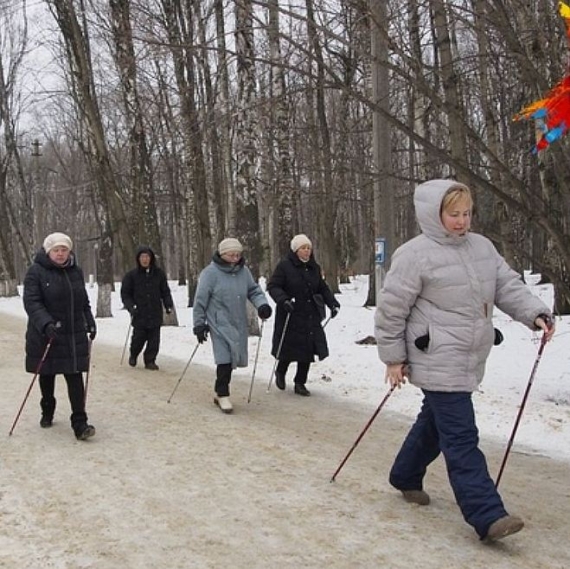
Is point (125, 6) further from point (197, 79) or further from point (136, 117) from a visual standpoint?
point (197, 79)

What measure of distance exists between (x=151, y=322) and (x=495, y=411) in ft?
18.2

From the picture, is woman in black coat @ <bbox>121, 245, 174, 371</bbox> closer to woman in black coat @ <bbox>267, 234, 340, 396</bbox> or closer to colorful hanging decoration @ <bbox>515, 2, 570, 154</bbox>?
woman in black coat @ <bbox>267, 234, 340, 396</bbox>

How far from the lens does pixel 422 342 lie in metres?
4.17

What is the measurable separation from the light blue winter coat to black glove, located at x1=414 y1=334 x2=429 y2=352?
149 inches

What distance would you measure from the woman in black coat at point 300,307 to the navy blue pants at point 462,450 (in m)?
4.10

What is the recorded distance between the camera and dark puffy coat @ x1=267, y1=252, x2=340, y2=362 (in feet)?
28.1

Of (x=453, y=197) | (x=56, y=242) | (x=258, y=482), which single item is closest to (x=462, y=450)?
(x=453, y=197)

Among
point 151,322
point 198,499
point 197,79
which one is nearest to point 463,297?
point 198,499

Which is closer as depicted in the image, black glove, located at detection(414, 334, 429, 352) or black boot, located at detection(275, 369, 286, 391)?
black glove, located at detection(414, 334, 429, 352)

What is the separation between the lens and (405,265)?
4.18m

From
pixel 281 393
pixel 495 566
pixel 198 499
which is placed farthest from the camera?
pixel 281 393

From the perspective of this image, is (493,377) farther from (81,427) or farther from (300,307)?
(81,427)

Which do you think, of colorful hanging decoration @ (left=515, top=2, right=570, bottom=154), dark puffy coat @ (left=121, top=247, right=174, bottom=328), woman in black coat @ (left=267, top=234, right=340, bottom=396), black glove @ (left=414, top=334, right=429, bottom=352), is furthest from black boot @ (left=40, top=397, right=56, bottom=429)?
colorful hanging decoration @ (left=515, top=2, right=570, bottom=154)

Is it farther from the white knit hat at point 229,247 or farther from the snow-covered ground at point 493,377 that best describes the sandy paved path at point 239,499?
the white knit hat at point 229,247
